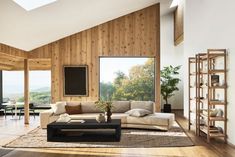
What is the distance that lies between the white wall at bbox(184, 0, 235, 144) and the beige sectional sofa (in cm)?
191

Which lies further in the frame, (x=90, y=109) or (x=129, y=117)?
(x=90, y=109)

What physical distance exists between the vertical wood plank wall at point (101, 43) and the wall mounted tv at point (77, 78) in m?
0.14

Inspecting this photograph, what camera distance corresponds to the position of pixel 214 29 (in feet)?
22.0

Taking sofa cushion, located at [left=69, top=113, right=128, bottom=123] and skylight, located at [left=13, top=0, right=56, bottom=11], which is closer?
skylight, located at [left=13, top=0, right=56, bottom=11]

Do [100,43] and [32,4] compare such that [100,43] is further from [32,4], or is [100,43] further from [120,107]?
[32,4]

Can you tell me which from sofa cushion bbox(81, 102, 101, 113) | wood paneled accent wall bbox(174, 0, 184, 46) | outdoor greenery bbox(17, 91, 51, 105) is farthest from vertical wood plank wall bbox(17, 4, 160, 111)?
outdoor greenery bbox(17, 91, 51, 105)

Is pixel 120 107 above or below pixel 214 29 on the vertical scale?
below

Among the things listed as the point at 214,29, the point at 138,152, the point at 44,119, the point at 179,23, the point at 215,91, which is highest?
the point at 179,23

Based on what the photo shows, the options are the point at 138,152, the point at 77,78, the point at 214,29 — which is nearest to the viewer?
the point at 138,152

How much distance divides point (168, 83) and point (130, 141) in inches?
255

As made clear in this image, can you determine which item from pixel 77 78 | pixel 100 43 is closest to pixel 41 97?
pixel 77 78

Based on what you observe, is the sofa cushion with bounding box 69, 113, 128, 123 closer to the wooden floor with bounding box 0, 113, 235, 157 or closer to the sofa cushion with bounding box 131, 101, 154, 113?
the sofa cushion with bounding box 131, 101, 154, 113

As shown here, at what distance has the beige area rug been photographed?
5.81 m

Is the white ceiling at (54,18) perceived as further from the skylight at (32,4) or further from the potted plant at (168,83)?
the potted plant at (168,83)
